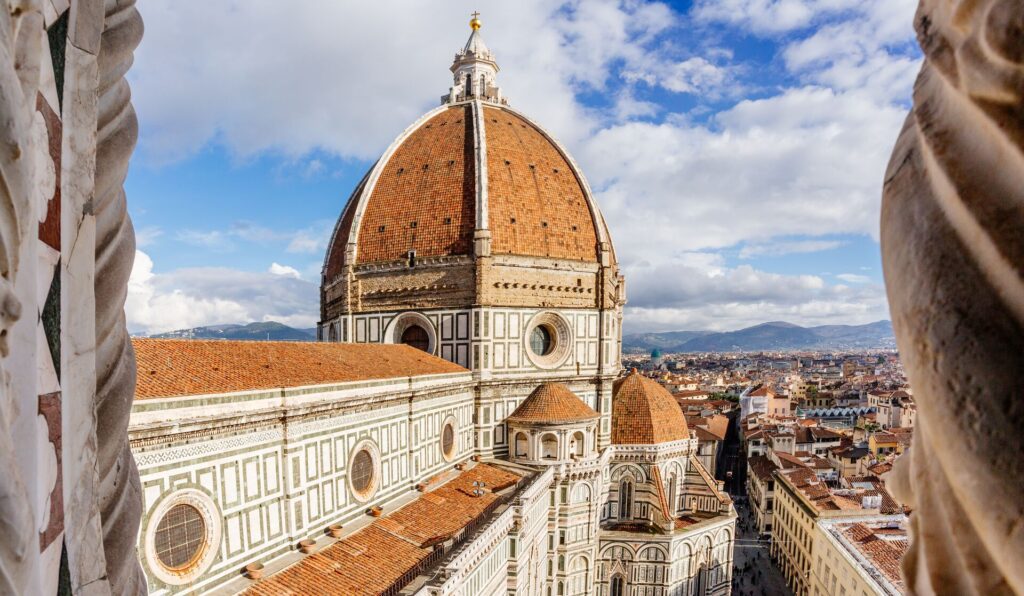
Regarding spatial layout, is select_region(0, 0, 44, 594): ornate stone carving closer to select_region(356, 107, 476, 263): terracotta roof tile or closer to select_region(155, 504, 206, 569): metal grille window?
select_region(155, 504, 206, 569): metal grille window

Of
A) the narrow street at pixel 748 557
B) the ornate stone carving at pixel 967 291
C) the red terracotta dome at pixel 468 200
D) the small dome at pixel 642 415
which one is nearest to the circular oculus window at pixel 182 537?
the ornate stone carving at pixel 967 291

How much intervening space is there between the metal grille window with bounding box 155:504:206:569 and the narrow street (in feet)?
86.0

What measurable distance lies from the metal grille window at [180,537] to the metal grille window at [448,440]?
8125mm

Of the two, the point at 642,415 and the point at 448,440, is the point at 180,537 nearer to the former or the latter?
the point at 448,440

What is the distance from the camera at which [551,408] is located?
17391 millimetres

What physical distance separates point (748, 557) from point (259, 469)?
3060cm

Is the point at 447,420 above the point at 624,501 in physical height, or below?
above

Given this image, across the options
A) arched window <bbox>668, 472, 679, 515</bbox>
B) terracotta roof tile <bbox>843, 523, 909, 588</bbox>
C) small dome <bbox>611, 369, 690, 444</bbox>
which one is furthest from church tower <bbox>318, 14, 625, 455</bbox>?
terracotta roof tile <bbox>843, 523, 909, 588</bbox>

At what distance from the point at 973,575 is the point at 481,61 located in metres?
27.0

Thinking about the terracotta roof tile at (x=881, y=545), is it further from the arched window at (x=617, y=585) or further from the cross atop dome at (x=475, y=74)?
the cross atop dome at (x=475, y=74)

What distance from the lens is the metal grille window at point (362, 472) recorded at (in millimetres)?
11813

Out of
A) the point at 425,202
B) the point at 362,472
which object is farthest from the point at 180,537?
the point at 425,202

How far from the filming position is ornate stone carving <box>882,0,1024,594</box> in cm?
86

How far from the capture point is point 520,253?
1898 centimetres
